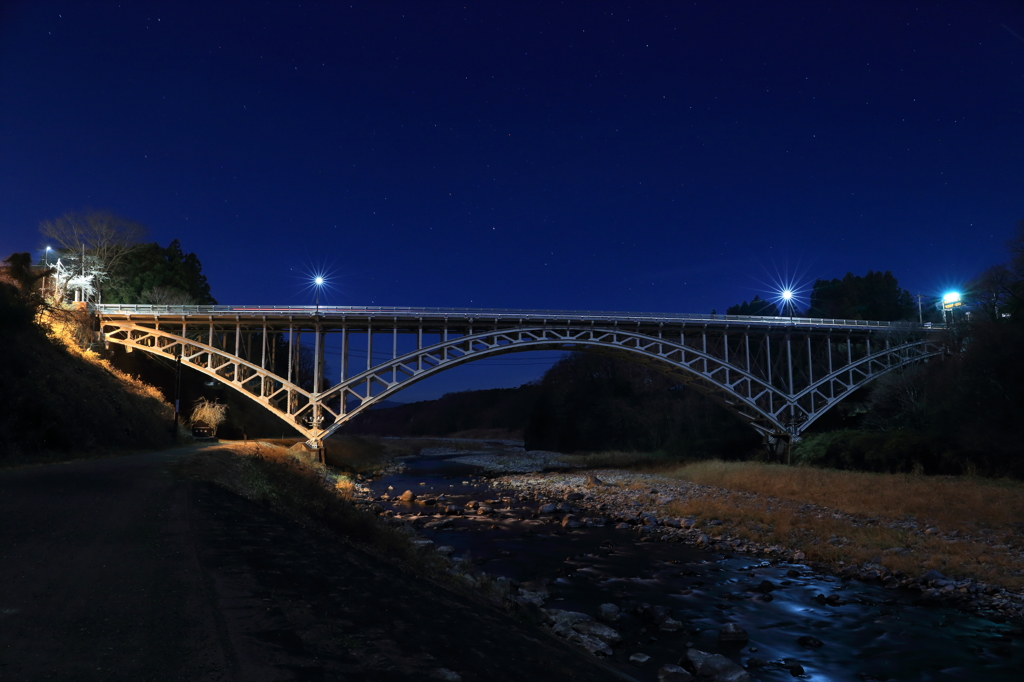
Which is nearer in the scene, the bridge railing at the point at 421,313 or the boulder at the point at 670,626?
the boulder at the point at 670,626

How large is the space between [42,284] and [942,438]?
2195 inches

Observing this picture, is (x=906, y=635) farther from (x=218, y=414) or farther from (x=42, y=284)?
(x=42, y=284)

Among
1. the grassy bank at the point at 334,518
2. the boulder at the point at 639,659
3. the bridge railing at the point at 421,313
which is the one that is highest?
the bridge railing at the point at 421,313

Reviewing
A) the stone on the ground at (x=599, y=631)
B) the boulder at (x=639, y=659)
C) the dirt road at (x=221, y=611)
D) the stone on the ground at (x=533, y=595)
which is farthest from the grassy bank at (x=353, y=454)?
the boulder at (x=639, y=659)

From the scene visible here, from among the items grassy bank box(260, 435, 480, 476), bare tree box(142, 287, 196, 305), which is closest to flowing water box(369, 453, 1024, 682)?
grassy bank box(260, 435, 480, 476)

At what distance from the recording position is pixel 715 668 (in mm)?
7543

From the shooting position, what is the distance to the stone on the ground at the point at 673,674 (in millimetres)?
7301

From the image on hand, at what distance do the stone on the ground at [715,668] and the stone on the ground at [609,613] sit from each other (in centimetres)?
218

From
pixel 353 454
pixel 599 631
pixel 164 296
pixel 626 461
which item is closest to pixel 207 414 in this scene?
pixel 353 454

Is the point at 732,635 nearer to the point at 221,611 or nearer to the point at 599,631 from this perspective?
the point at 599,631

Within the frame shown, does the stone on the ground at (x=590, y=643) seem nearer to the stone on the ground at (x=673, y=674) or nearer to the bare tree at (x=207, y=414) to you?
the stone on the ground at (x=673, y=674)

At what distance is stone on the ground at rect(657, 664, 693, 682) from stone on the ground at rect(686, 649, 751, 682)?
212 mm

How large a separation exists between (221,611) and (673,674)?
18.8ft

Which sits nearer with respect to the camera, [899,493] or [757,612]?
[757,612]
